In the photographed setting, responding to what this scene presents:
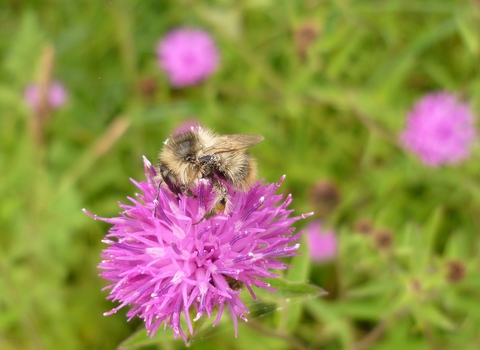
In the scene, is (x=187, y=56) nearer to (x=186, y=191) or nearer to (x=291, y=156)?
(x=291, y=156)

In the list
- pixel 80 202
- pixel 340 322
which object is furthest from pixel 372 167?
pixel 80 202

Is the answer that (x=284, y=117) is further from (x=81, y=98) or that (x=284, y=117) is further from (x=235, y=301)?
(x=235, y=301)

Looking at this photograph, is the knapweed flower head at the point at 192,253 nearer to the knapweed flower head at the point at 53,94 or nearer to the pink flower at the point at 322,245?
the pink flower at the point at 322,245

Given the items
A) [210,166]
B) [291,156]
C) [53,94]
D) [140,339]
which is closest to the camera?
[210,166]

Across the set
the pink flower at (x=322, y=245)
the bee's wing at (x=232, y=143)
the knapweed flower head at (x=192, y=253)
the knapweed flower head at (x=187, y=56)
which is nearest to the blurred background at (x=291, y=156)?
the pink flower at (x=322, y=245)

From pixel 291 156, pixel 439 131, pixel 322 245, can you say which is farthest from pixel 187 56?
pixel 439 131

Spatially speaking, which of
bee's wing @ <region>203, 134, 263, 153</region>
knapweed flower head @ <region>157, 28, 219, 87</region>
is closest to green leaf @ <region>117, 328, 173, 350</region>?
bee's wing @ <region>203, 134, 263, 153</region>

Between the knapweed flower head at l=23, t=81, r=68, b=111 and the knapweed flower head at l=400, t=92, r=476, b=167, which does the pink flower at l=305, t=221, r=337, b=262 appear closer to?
the knapweed flower head at l=400, t=92, r=476, b=167

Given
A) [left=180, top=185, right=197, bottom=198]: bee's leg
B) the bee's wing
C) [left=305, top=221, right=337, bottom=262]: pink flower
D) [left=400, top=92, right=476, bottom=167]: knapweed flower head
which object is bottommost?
[left=180, top=185, right=197, bottom=198]: bee's leg
